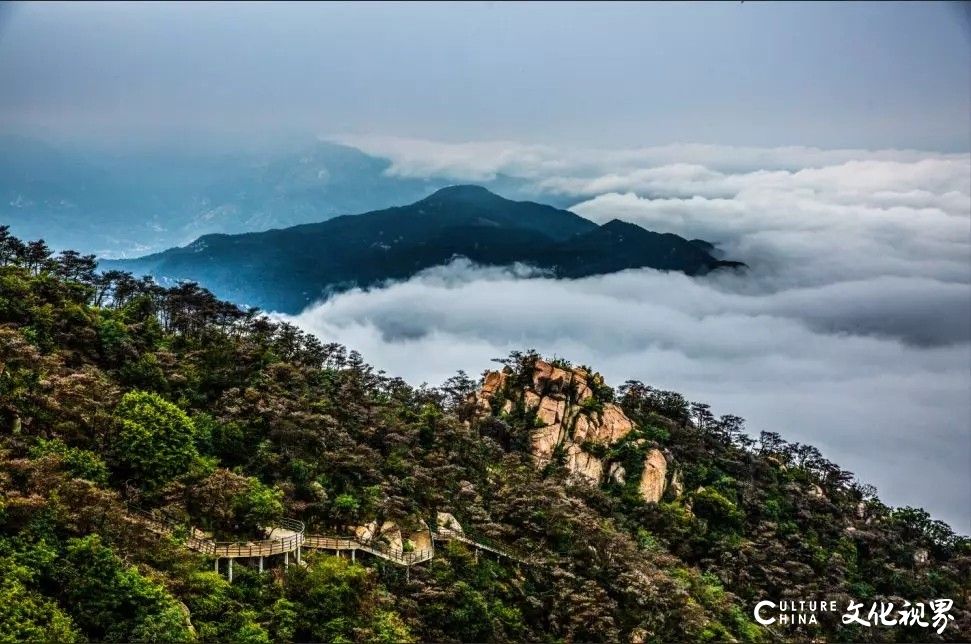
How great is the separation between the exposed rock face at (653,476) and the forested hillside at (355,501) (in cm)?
18

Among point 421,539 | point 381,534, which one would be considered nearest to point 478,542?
point 421,539

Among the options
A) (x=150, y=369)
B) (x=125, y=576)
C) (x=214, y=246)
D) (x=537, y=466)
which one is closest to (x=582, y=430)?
(x=537, y=466)

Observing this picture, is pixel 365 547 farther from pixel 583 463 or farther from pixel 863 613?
pixel 863 613

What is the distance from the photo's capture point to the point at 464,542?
23.4 metres

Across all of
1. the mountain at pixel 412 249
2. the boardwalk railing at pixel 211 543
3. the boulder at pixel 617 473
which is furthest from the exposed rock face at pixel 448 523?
the mountain at pixel 412 249

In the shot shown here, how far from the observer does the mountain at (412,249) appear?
346 ft

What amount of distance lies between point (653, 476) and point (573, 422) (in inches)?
167

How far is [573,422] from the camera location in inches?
1393

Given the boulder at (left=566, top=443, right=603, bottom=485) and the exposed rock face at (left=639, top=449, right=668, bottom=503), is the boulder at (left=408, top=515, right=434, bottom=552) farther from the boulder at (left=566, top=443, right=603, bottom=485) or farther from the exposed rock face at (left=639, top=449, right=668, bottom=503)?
the exposed rock face at (left=639, top=449, right=668, bottom=503)

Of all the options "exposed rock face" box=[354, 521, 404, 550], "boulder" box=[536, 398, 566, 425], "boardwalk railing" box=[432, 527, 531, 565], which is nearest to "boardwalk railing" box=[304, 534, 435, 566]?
"exposed rock face" box=[354, 521, 404, 550]

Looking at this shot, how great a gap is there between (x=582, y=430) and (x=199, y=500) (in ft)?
63.5

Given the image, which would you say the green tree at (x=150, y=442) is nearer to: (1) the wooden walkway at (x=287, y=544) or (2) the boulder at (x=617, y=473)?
(1) the wooden walkway at (x=287, y=544)

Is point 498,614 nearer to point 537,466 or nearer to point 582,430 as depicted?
point 537,466

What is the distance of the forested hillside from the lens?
632 inches
